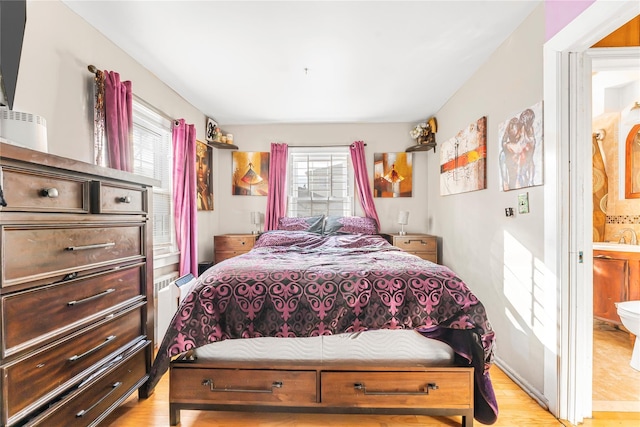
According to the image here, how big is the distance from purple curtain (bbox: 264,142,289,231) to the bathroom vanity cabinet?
352 cm

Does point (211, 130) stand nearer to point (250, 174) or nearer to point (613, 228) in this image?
point (250, 174)

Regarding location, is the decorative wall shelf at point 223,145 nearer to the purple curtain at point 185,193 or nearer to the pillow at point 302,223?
the purple curtain at point 185,193

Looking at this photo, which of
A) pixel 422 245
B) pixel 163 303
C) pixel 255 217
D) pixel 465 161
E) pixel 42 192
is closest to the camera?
pixel 42 192

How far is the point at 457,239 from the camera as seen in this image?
Result: 3.21m

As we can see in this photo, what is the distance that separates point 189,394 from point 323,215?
275cm

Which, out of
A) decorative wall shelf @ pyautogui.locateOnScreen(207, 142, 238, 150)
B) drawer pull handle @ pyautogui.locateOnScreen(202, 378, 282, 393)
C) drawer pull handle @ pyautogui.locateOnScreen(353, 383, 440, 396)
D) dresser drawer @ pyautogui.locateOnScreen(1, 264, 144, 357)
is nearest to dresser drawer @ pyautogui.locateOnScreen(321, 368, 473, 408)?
drawer pull handle @ pyautogui.locateOnScreen(353, 383, 440, 396)

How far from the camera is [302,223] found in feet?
12.6

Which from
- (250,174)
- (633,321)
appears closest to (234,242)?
(250,174)

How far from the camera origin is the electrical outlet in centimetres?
197

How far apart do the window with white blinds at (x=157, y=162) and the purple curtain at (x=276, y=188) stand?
4.25 ft

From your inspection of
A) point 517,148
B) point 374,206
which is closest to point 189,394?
point 517,148

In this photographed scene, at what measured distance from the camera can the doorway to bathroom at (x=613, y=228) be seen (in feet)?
8.09

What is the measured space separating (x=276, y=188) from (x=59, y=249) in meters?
2.97

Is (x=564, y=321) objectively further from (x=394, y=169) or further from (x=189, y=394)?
(x=394, y=169)
